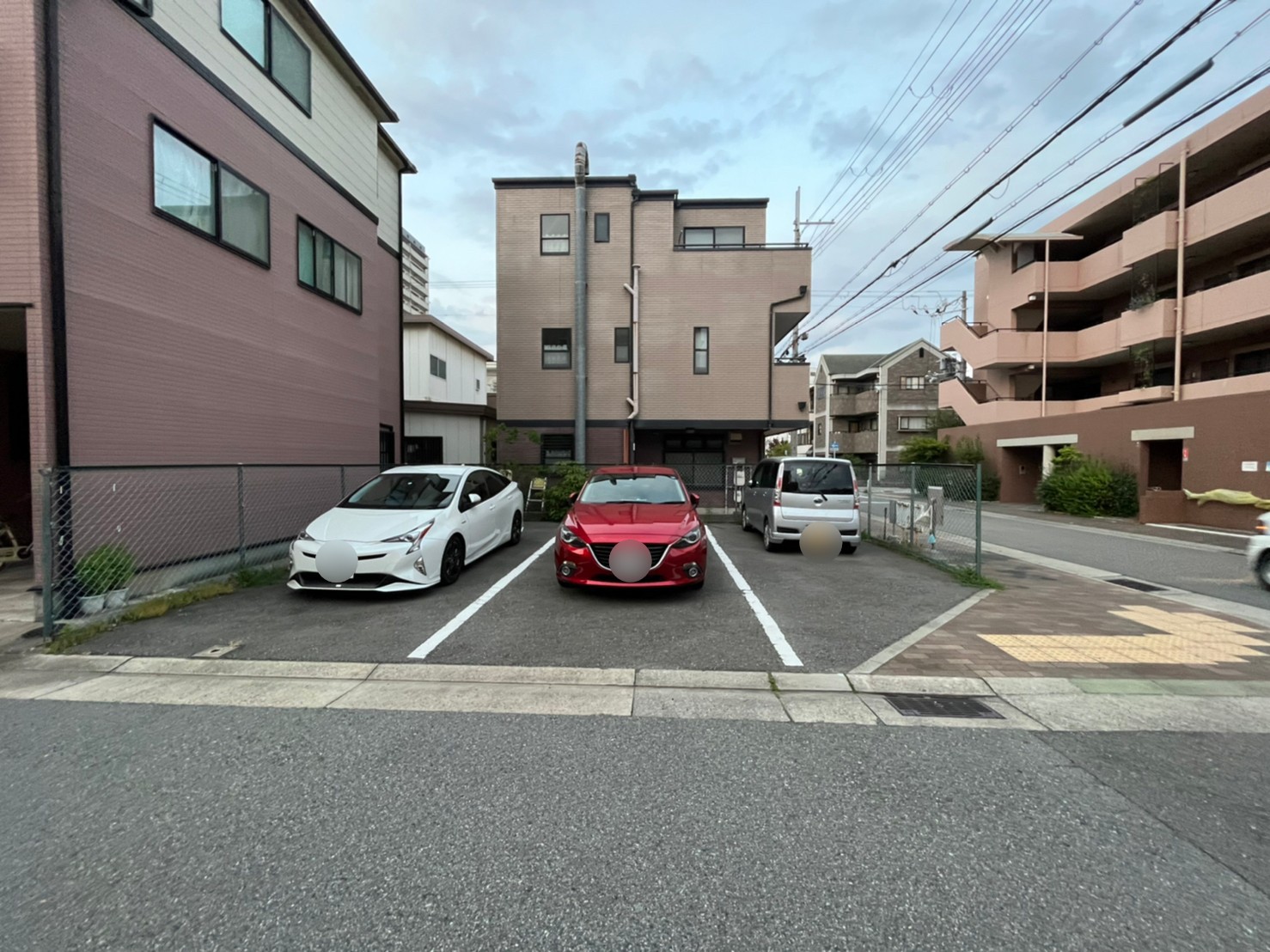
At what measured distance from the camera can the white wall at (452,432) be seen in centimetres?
1975

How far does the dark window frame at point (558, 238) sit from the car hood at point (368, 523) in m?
11.7

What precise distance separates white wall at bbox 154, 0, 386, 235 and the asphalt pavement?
8286 mm

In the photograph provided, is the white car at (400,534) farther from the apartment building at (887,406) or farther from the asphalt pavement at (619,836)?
the apartment building at (887,406)

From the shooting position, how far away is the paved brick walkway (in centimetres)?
457

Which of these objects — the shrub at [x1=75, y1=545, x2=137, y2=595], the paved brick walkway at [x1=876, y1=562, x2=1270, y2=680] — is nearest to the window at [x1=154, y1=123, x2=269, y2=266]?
the shrub at [x1=75, y1=545, x2=137, y2=595]

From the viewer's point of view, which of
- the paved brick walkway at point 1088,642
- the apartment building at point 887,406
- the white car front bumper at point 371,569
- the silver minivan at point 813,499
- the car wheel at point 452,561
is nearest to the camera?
the paved brick walkway at point 1088,642

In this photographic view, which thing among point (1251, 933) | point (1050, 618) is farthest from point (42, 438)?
point (1050, 618)

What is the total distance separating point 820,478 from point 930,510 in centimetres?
166

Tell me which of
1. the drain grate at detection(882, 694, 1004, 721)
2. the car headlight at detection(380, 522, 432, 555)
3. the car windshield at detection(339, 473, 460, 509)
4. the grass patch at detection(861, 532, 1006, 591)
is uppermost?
the car windshield at detection(339, 473, 460, 509)

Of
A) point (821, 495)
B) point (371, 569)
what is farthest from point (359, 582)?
point (821, 495)

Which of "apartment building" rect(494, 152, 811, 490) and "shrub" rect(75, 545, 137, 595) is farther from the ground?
"apartment building" rect(494, 152, 811, 490)

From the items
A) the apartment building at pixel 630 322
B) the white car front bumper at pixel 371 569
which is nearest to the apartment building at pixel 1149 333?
the apartment building at pixel 630 322

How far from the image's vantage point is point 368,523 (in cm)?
665

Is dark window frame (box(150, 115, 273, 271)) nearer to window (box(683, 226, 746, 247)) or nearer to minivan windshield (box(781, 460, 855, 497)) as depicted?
minivan windshield (box(781, 460, 855, 497))
